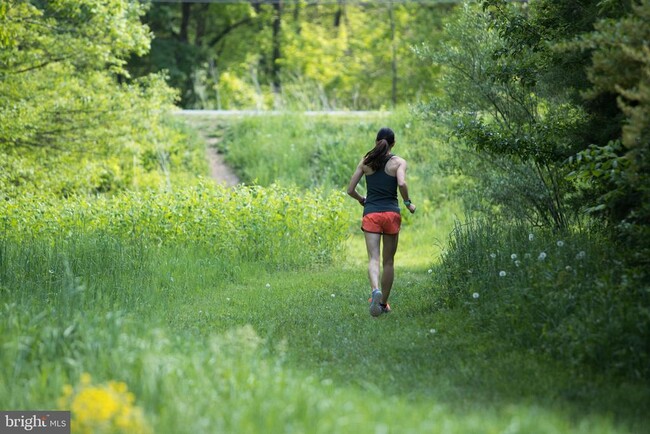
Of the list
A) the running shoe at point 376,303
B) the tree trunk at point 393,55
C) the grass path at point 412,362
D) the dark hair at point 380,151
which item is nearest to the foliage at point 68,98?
the grass path at point 412,362

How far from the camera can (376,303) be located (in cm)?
886

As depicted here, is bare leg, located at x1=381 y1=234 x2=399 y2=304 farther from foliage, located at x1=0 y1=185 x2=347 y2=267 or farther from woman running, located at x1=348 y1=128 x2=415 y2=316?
foliage, located at x1=0 y1=185 x2=347 y2=267

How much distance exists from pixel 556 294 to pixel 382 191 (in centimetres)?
250

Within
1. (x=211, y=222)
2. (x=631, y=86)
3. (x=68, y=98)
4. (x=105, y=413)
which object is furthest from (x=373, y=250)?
(x=68, y=98)

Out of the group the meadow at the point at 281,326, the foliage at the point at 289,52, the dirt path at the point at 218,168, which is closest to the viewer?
the meadow at the point at 281,326

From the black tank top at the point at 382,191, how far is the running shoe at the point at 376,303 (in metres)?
0.89

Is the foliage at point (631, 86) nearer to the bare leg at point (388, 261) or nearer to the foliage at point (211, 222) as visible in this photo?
the bare leg at point (388, 261)

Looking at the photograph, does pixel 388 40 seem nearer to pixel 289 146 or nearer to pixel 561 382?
pixel 289 146

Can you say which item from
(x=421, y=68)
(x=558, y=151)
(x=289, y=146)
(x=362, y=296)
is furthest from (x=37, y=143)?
(x=421, y=68)

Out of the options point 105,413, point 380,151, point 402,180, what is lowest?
point 105,413

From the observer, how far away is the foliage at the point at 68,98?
50.7 feet

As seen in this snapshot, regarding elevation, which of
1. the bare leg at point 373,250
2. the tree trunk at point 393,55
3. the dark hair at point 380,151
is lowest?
the bare leg at point 373,250

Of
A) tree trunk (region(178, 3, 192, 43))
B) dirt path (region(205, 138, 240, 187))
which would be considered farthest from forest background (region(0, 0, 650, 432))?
tree trunk (region(178, 3, 192, 43))

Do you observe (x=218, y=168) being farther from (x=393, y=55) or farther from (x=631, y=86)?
(x=631, y=86)
